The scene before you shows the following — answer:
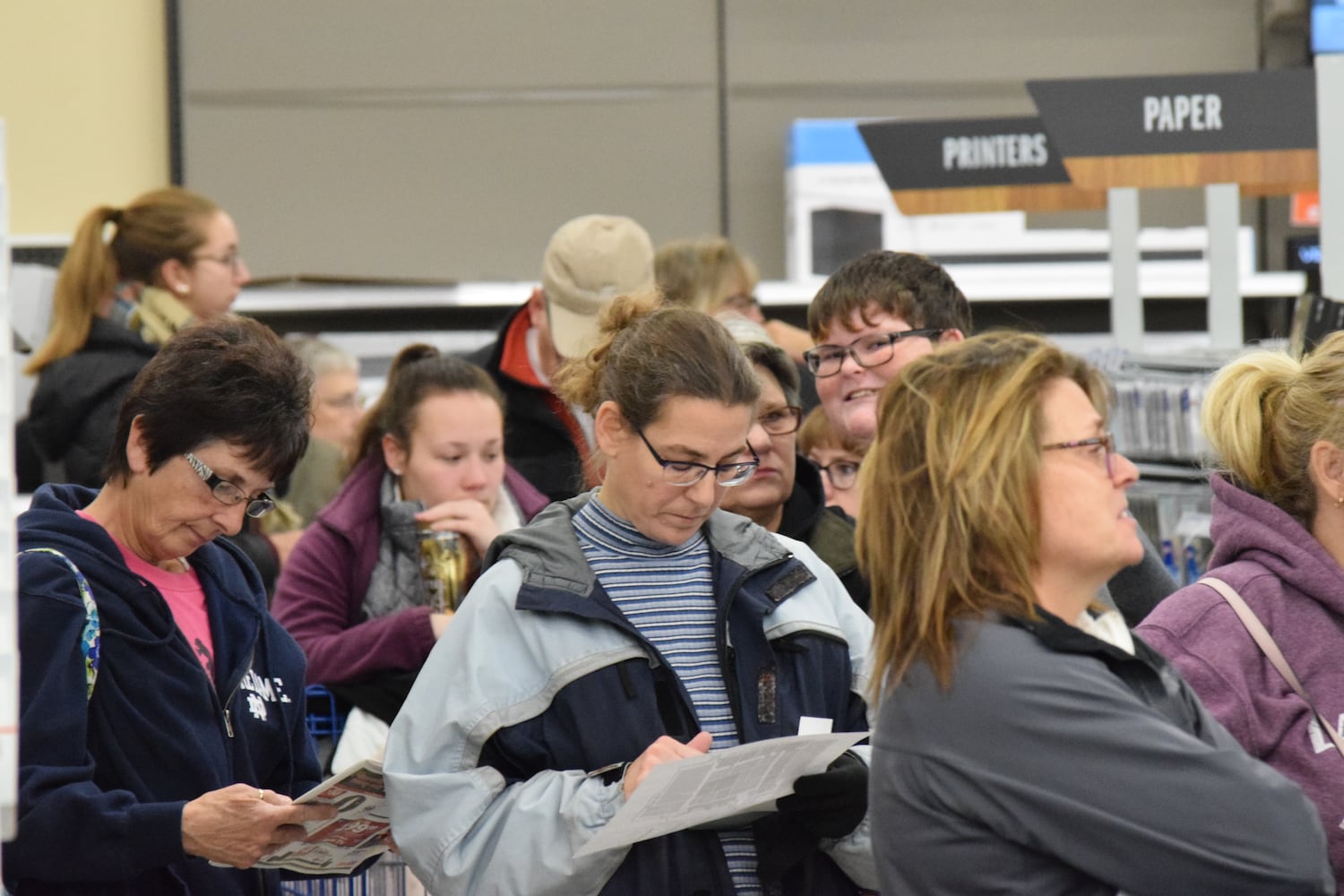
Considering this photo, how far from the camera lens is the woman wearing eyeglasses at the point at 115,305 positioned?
3463mm

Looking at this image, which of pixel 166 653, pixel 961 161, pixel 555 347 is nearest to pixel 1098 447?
pixel 166 653

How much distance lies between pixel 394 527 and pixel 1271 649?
1.59 meters

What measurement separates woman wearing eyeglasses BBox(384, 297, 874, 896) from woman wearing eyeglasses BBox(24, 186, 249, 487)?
1.69m

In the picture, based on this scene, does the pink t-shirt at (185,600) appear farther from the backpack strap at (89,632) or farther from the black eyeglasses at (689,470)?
the black eyeglasses at (689,470)

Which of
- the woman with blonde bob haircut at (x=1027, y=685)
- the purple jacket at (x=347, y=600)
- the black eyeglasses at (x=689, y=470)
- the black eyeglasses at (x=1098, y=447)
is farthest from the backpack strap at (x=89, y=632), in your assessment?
the black eyeglasses at (x=1098, y=447)

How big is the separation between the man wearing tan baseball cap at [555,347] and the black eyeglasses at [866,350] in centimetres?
79

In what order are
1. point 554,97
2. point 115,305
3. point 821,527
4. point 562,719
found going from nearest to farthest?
point 562,719 < point 821,527 < point 115,305 < point 554,97

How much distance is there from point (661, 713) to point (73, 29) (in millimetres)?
5215

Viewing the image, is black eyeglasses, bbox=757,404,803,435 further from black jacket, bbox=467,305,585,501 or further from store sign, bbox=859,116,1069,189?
store sign, bbox=859,116,1069,189

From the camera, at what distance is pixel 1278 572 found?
2027 mm

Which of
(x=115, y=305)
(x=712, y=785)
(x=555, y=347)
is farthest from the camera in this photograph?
(x=115, y=305)

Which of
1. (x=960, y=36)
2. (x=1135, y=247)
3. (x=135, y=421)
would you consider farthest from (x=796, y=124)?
(x=135, y=421)

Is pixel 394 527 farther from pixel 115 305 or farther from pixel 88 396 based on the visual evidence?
pixel 115 305

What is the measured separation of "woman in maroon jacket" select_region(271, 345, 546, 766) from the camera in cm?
279
